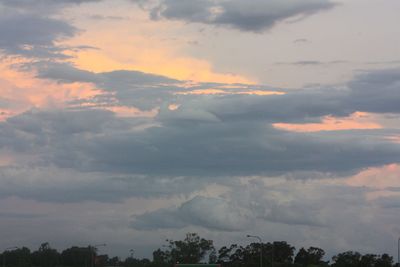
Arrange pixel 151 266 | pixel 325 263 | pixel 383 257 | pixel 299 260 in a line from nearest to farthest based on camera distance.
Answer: pixel 383 257 < pixel 325 263 < pixel 299 260 < pixel 151 266

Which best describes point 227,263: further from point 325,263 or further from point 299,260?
point 325,263

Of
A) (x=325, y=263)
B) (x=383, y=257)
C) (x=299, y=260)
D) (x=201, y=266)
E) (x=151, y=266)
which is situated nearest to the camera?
(x=201, y=266)

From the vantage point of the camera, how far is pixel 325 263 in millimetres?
172125

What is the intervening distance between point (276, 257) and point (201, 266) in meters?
96.2

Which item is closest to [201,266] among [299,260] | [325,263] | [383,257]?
[383,257]

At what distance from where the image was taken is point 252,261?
18075 centimetres

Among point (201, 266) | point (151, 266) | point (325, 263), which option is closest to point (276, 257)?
point (325, 263)

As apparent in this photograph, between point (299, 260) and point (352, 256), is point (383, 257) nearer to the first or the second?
point (352, 256)

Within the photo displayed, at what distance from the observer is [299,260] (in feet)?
611

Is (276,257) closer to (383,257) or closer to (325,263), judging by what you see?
(325,263)

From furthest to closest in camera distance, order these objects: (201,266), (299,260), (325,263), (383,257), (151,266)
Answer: (151,266) < (299,260) < (325,263) < (383,257) < (201,266)

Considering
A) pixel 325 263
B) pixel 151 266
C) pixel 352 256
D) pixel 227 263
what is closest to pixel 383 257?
pixel 352 256

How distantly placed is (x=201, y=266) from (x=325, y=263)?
81867 millimetres

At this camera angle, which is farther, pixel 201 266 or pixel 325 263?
pixel 325 263
